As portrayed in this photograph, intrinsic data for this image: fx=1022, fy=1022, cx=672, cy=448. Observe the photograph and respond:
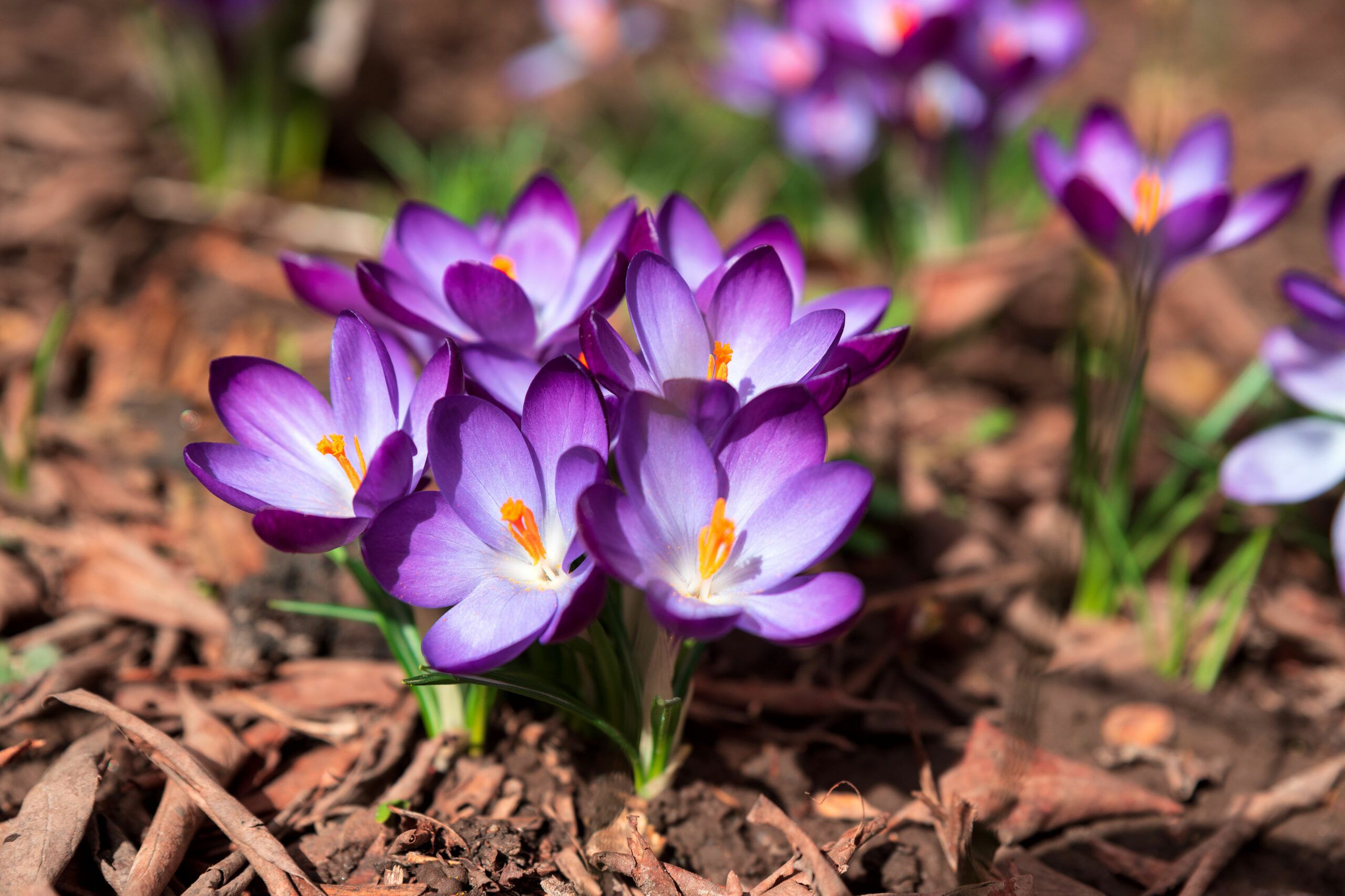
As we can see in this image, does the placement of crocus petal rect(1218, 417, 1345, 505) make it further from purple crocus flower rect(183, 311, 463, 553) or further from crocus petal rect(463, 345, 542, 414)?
purple crocus flower rect(183, 311, 463, 553)

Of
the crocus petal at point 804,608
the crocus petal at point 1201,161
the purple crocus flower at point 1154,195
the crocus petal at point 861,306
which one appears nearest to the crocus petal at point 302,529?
the crocus petal at point 804,608

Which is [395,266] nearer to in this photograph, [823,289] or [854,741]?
[854,741]

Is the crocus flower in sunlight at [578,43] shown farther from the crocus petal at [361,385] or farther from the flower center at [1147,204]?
the crocus petal at [361,385]

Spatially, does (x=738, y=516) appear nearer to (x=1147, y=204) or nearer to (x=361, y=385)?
(x=361, y=385)

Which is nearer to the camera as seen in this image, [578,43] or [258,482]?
[258,482]

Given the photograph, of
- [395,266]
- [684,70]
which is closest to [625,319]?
[395,266]

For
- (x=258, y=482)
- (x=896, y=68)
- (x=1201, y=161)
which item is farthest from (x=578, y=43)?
(x=258, y=482)
